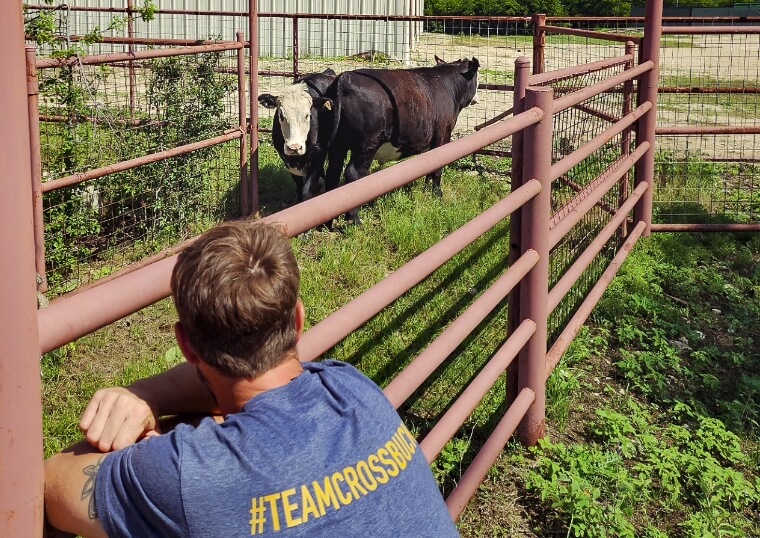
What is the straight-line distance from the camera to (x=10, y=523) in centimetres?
140

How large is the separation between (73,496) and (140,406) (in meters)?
0.23

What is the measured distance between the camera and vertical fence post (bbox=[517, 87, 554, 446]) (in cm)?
376

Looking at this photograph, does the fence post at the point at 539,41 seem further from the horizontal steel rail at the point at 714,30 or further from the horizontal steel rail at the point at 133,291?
the horizontal steel rail at the point at 133,291

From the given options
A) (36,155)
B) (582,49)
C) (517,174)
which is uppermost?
(582,49)

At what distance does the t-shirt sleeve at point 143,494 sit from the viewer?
1478 millimetres

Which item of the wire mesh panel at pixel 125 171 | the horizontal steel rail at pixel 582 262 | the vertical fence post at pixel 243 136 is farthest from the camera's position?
the vertical fence post at pixel 243 136

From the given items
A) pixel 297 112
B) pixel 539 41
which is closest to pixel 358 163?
pixel 297 112

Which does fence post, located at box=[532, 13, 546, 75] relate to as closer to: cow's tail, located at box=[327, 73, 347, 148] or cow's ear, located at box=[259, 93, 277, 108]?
cow's tail, located at box=[327, 73, 347, 148]

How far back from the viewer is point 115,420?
1.63 meters

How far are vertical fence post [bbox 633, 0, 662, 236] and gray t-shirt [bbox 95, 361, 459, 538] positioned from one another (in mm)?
5741

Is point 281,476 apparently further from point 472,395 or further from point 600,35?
point 600,35

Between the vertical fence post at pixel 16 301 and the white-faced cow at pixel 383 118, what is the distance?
7190 millimetres

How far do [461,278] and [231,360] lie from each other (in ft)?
15.8

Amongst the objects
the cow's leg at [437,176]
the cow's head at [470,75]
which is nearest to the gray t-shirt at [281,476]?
the cow's leg at [437,176]
